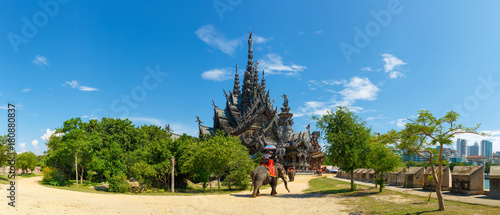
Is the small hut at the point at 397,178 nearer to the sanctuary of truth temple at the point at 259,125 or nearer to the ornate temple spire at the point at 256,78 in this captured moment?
the sanctuary of truth temple at the point at 259,125

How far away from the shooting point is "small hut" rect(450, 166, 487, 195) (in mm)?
16609

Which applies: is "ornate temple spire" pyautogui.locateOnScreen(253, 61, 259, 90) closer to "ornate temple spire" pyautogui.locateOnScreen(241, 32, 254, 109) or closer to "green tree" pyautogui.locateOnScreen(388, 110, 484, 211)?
"ornate temple spire" pyautogui.locateOnScreen(241, 32, 254, 109)

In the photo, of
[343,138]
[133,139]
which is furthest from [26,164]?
[343,138]

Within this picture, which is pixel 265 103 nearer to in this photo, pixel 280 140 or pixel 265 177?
pixel 280 140

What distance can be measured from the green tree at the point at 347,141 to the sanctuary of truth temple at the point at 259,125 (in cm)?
3817

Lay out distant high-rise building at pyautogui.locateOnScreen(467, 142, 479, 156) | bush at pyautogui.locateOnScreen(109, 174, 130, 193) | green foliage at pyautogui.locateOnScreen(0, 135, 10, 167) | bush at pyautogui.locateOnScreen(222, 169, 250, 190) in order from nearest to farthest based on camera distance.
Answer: bush at pyautogui.locateOnScreen(109, 174, 130, 193) < bush at pyautogui.locateOnScreen(222, 169, 250, 190) < green foliage at pyautogui.locateOnScreen(0, 135, 10, 167) < distant high-rise building at pyautogui.locateOnScreen(467, 142, 479, 156)

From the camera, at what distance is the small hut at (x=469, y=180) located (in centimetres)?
1661

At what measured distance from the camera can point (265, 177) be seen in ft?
67.8

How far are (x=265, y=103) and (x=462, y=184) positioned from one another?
55.8 metres

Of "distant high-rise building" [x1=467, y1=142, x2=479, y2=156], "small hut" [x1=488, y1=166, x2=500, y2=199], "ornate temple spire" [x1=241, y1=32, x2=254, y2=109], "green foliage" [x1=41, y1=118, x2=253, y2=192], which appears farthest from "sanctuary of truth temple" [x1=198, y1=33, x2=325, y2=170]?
"distant high-rise building" [x1=467, y1=142, x2=479, y2=156]

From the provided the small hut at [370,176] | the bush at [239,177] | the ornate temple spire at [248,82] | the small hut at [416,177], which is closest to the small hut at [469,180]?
the small hut at [416,177]

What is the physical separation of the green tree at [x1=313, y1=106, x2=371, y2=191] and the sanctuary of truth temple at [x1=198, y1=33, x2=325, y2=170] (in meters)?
38.2

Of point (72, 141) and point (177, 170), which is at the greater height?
point (72, 141)

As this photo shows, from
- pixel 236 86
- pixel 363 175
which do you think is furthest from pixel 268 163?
pixel 236 86
